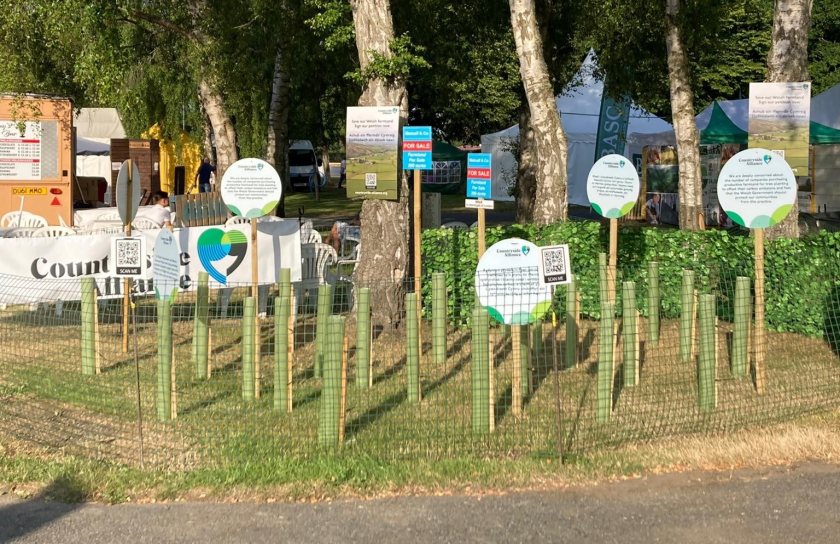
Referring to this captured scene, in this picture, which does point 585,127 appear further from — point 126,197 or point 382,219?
point 126,197

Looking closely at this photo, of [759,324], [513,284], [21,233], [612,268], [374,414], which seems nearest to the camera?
[513,284]

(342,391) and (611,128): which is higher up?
(611,128)

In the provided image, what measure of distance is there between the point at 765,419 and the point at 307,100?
2744 centimetres

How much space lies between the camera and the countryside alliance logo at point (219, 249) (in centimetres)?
1224

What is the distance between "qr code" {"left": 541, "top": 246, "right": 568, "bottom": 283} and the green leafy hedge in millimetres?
3381

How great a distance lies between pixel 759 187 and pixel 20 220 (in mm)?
11282

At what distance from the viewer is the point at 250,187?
10.7 meters

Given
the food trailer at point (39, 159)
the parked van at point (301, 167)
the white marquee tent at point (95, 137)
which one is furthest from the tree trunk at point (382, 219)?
the parked van at point (301, 167)

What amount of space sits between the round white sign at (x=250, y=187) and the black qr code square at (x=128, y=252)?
2.36m

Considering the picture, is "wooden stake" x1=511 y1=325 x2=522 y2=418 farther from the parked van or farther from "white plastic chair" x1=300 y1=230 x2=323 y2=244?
the parked van

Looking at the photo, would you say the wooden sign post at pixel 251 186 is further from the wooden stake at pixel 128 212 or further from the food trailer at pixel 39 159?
the food trailer at pixel 39 159

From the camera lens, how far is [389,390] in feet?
31.0

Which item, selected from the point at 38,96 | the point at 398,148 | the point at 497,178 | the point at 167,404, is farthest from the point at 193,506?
the point at 497,178

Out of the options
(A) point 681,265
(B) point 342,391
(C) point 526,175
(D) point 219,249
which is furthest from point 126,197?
(C) point 526,175
